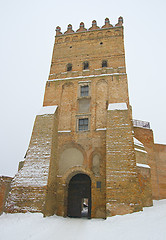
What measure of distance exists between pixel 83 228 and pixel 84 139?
17.8ft

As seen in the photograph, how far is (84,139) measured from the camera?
12.8 meters

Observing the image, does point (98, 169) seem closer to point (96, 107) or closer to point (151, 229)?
point (96, 107)

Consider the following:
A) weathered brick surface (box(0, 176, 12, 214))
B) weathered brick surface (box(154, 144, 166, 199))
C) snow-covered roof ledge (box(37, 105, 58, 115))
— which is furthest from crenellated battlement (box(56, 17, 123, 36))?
weathered brick surface (box(0, 176, 12, 214))

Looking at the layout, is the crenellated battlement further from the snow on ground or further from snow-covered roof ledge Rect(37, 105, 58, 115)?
the snow on ground

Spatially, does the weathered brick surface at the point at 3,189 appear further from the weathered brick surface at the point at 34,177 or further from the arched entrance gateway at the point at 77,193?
the arched entrance gateway at the point at 77,193

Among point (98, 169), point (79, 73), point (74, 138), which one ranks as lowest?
point (98, 169)

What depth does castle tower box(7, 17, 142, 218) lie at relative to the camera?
10227 millimetres

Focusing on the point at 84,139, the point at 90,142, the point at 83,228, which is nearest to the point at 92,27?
the point at 84,139

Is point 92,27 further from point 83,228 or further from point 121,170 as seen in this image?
point 83,228

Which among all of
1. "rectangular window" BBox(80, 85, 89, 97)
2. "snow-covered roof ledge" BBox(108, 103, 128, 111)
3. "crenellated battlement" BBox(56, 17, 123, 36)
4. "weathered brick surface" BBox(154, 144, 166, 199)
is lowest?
"weathered brick surface" BBox(154, 144, 166, 199)

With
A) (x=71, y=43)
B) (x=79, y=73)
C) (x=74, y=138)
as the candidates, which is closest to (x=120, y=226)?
Result: (x=74, y=138)

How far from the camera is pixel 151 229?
→ 6.83 meters

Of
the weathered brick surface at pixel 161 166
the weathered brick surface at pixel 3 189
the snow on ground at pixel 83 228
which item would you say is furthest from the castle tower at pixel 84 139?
the weathered brick surface at pixel 161 166

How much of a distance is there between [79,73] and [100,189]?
358 inches
